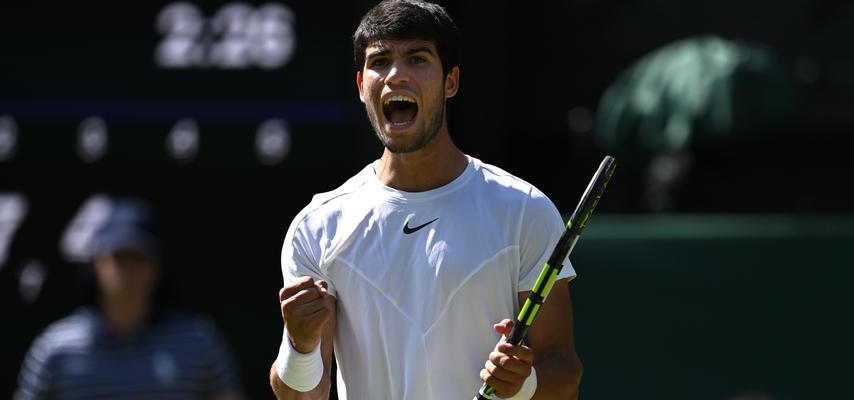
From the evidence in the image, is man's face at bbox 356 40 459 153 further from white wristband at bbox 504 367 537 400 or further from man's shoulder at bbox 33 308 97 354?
man's shoulder at bbox 33 308 97 354

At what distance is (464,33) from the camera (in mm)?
8352

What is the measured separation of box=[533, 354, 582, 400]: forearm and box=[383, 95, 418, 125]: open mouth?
62 cm

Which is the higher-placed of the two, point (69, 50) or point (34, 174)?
point (69, 50)

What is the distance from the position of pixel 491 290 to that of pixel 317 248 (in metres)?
0.42

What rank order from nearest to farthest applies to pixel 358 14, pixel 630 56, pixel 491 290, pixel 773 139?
1. pixel 491 290
2. pixel 358 14
3. pixel 630 56
4. pixel 773 139

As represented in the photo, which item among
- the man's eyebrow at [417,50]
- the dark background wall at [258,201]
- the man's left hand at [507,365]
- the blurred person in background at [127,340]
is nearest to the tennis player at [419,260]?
the man's eyebrow at [417,50]

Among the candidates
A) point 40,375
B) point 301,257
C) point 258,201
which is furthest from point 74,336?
point 258,201

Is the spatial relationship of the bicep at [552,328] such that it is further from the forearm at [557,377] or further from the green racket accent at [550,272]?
the green racket accent at [550,272]

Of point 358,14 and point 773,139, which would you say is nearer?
point 358,14

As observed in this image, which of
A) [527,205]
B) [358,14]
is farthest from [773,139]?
[527,205]

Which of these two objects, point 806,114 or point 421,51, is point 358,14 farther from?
point 421,51

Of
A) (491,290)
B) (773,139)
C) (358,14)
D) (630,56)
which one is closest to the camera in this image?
(491,290)

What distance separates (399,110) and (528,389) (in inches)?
27.6

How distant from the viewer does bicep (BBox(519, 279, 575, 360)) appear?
11.7ft
